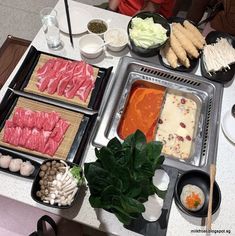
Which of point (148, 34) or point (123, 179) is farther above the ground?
point (148, 34)

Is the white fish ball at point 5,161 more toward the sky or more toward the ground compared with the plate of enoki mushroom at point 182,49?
more toward the ground

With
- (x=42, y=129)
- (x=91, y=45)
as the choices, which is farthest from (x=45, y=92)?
(x=91, y=45)

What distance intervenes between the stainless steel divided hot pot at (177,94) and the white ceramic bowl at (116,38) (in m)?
0.08

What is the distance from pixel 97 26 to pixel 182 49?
0.55 m

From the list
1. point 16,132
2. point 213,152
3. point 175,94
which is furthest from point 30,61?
point 213,152

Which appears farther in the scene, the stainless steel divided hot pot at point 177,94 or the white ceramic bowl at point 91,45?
the white ceramic bowl at point 91,45

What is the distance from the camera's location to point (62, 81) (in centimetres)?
164

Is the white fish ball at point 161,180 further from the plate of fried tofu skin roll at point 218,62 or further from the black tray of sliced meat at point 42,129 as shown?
the plate of fried tofu skin roll at point 218,62

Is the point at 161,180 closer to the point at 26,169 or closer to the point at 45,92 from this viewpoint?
the point at 26,169

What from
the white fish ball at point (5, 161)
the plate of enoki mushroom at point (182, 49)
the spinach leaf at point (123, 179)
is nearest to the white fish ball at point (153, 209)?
the spinach leaf at point (123, 179)

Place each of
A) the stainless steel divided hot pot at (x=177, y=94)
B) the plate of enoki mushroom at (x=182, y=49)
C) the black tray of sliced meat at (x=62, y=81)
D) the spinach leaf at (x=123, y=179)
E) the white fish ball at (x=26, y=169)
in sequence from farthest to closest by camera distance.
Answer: the plate of enoki mushroom at (x=182, y=49), the black tray of sliced meat at (x=62, y=81), the stainless steel divided hot pot at (x=177, y=94), the white fish ball at (x=26, y=169), the spinach leaf at (x=123, y=179)

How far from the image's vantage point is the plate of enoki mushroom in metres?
1.71

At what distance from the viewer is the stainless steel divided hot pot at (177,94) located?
148cm

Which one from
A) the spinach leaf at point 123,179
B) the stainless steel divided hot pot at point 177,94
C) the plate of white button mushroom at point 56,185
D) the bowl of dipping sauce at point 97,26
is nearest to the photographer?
the spinach leaf at point 123,179
